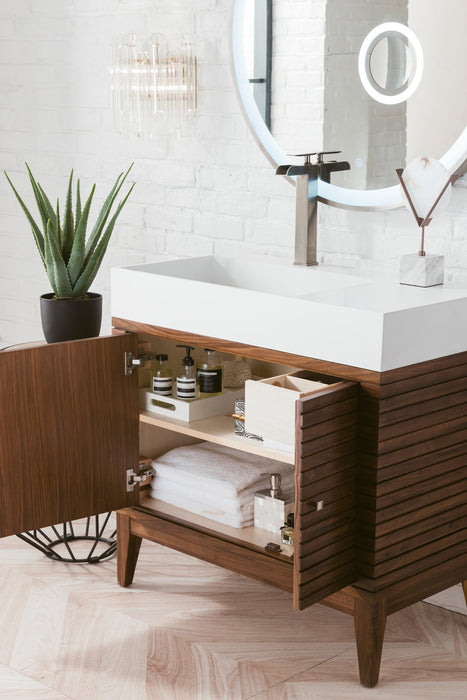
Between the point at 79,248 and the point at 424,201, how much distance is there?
947 mm

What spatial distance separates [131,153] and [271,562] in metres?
1.50

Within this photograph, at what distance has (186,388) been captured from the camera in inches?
98.2

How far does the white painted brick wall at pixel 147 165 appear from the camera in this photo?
260 cm

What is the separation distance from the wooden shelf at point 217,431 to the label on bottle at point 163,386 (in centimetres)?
6

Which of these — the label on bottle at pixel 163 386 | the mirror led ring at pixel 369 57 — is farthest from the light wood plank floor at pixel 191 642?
the mirror led ring at pixel 369 57

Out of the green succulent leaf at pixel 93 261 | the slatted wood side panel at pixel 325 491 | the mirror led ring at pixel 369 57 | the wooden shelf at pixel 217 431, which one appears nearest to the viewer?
the slatted wood side panel at pixel 325 491

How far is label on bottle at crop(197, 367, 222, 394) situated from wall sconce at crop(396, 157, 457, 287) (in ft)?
1.90

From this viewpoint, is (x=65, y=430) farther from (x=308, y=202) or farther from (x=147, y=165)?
(x=147, y=165)

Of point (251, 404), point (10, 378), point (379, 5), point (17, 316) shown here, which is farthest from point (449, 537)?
point (17, 316)

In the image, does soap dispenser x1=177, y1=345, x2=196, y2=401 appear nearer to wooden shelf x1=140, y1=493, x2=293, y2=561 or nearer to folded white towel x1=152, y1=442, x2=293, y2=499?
folded white towel x1=152, y1=442, x2=293, y2=499

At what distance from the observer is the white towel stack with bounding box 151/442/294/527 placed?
2.42 meters

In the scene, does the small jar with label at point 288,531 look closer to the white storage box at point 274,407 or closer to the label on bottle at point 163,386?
the white storage box at point 274,407

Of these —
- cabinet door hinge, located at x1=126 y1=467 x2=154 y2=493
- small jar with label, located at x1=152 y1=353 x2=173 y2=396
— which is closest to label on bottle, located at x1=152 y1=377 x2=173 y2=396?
small jar with label, located at x1=152 y1=353 x2=173 y2=396

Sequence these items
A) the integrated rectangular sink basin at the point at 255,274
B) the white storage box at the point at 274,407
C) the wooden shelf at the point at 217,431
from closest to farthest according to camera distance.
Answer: the white storage box at the point at 274,407, the wooden shelf at the point at 217,431, the integrated rectangular sink basin at the point at 255,274
